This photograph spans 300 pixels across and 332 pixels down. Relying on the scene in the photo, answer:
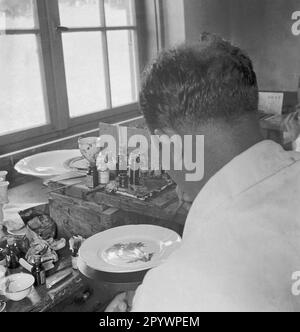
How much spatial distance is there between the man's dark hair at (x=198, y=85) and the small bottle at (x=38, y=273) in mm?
565

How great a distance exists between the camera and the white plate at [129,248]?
932mm

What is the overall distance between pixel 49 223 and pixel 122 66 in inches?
57.7

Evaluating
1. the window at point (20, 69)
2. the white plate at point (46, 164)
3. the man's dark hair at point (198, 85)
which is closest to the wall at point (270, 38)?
the window at point (20, 69)

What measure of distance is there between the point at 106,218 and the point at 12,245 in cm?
26

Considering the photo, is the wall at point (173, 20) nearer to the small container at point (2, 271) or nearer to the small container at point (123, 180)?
the small container at point (123, 180)

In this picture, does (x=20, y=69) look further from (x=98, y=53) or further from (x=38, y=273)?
(x=38, y=273)

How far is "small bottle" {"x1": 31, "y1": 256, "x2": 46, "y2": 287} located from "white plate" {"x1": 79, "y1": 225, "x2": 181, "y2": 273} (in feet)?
0.43

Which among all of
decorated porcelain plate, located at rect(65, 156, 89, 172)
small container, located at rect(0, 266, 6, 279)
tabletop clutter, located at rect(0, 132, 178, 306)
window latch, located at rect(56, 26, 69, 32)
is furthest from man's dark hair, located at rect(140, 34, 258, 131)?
window latch, located at rect(56, 26, 69, 32)

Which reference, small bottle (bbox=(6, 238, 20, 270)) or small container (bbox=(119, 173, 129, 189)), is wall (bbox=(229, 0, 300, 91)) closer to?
small container (bbox=(119, 173, 129, 189))

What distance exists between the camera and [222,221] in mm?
563

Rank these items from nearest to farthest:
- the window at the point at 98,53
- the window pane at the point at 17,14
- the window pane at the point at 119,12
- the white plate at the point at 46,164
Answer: the white plate at the point at 46,164, the window pane at the point at 17,14, the window at the point at 98,53, the window pane at the point at 119,12

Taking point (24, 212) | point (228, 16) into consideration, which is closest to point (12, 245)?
point (24, 212)

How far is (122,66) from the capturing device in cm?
248
